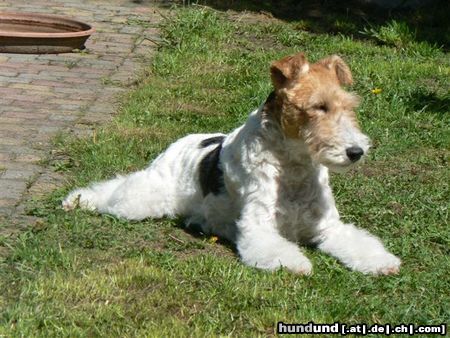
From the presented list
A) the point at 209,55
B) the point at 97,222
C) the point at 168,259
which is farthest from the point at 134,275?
the point at 209,55

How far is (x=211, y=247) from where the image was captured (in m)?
6.01

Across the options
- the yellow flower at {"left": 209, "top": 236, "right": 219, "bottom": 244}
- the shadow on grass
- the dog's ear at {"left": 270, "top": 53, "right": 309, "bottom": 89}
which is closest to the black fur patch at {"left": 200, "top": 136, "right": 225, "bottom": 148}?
the yellow flower at {"left": 209, "top": 236, "right": 219, "bottom": 244}

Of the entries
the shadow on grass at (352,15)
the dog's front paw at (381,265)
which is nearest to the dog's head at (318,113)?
the dog's front paw at (381,265)

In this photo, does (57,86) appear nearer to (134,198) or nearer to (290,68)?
(134,198)

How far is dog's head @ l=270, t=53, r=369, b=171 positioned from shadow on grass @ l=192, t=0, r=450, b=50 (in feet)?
21.6

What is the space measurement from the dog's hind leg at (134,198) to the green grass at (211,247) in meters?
0.10

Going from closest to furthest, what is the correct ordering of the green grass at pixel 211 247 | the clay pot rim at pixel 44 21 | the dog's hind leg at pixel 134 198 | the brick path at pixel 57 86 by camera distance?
1. the green grass at pixel 211 247
2. the dog's hind leg at pixel 134 198
3. the brick path at pixel 57 86
4. the clay pot rim at pixel 44 21

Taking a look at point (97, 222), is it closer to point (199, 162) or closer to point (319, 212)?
point (199, 162)

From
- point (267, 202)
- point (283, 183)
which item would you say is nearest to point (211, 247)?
point (267, 202)

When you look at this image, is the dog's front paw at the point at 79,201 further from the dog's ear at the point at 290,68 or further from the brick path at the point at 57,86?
the dog's ear at the point at 290,68

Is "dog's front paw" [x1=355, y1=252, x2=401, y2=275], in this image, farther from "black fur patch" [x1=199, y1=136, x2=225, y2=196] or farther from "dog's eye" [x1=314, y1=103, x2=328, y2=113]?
"black fur patch" [x1=199, y1=136, x2=225, y2=196]

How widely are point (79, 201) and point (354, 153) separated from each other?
6.95 ft

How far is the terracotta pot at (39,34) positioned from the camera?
34.4ft

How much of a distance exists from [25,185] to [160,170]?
111 cm
